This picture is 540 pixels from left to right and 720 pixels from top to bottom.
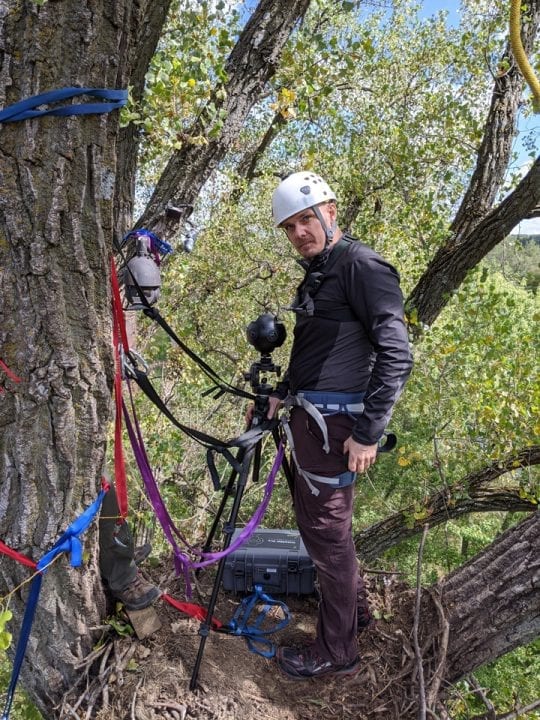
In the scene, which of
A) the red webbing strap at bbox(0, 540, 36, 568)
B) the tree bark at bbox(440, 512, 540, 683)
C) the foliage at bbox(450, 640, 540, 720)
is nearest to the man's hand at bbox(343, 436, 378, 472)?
the tree bark at bbox(440, 512, 540, 683)

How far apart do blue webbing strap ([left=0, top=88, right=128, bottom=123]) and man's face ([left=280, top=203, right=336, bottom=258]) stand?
1.23 metres

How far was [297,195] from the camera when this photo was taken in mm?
2695

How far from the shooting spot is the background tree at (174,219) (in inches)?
67.8

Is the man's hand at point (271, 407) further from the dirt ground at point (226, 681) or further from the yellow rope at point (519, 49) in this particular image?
the yellow rope at point (519, 49)

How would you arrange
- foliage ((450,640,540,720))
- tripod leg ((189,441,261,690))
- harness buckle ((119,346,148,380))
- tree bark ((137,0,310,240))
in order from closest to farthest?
harness buckle ((119,346,148,380)), tripod leg ((189,441,261,690)), tree bark ((137,0,310,240)), foliage ((450,640,540,720))

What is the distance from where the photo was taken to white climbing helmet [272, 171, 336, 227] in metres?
2.69

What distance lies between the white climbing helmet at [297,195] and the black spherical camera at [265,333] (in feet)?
1.77

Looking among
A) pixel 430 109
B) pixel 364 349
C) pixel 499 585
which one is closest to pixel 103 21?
pixel 364 349

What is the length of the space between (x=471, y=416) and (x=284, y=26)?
380cm

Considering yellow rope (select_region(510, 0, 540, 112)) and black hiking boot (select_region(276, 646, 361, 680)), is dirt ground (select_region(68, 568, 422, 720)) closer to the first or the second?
black hiking boot (select_region(276, 646, 361, 680))

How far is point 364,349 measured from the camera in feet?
8.84

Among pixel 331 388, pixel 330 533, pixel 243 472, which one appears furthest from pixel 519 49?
pixel 330 533

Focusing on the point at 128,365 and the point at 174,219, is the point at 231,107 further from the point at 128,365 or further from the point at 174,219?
the point at 128,365

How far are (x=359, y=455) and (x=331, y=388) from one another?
1.23 ft
